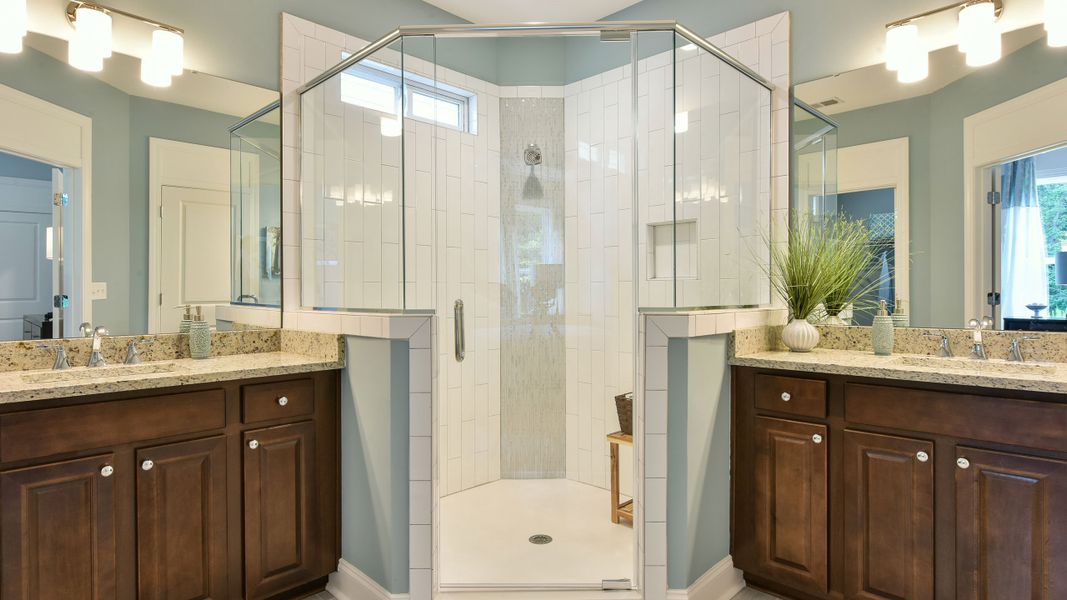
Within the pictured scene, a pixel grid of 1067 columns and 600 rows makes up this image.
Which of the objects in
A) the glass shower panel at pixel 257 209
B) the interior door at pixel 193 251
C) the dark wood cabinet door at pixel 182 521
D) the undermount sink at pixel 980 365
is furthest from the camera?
the glass shower panel at pixel 257 209

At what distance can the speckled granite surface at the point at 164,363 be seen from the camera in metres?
1.65

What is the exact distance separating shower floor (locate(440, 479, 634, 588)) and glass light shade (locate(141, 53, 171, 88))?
2.13 meters

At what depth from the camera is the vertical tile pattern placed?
2486 millimetres

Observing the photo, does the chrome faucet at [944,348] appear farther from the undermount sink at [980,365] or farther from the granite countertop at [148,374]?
the granite countertop at [148,374]

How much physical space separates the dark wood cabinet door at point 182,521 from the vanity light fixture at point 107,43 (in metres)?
1.44

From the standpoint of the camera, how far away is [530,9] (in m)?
3.12

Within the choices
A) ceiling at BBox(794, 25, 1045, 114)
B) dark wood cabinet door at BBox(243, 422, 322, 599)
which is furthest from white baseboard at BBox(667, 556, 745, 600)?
ceiling at BBox(794, 25, 1045, 114)

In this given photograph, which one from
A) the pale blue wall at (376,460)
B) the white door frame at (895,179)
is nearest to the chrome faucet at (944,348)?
the white door frame at (895,179)

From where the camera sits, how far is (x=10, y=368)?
1927 mm

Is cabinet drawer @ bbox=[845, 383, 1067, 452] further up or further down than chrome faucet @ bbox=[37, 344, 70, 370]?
further down

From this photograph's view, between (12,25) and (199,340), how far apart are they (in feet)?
4.03

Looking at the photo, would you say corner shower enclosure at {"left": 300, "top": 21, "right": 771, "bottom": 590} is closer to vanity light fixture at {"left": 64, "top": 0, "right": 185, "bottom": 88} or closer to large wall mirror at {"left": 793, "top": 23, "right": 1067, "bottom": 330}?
large wall mirror at {"left": 793, "top": 23, "right": 1067, "bottom": 330}

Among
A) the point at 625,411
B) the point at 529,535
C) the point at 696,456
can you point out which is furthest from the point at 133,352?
the point at 696,456

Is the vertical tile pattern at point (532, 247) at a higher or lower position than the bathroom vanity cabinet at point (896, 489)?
higher
